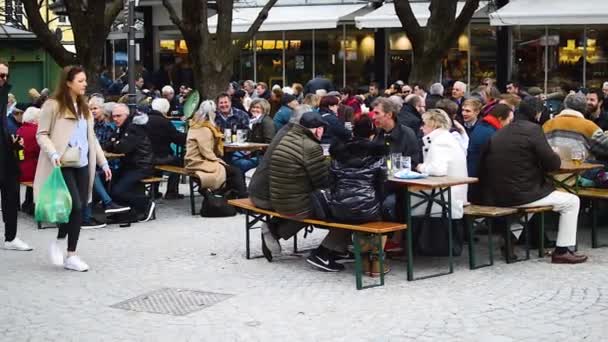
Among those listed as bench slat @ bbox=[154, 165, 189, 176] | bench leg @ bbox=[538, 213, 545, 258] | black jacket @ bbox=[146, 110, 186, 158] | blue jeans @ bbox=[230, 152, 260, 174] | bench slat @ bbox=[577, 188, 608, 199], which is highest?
black jacket @ bbox=[146, 110, 186, 158]

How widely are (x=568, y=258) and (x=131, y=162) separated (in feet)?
18.9

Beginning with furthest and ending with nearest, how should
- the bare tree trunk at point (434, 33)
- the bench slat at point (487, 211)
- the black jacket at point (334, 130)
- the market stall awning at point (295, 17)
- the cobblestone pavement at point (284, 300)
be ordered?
1. the market stall awning at point (295, 17)
2. the bare tree trunk at point (434, 33)
3. the black jacket at point (334, 130)
4. the bench slat at point (487, 211)
5. the cobblestone pavement at point (284, 300)

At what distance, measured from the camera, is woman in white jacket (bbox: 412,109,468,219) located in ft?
29.8

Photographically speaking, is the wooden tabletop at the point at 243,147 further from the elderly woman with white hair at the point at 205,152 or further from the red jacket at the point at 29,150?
the red jacket at the point at 29,150

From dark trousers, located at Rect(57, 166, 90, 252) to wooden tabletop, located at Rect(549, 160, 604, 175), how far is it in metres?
4.56

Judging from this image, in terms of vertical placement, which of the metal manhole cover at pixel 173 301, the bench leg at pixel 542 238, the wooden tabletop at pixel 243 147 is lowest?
the metal manhole cover at pixel 173 301

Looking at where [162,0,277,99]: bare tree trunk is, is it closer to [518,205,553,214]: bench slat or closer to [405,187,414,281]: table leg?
[518,205,553,214]: bench slat

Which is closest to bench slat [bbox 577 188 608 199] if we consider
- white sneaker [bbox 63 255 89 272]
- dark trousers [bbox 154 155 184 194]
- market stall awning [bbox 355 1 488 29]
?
white sneaker [bbox 63 255 89 272]

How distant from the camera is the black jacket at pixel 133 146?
12438mm

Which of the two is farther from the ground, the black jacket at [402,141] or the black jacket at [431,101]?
the black jacket at [431,101]

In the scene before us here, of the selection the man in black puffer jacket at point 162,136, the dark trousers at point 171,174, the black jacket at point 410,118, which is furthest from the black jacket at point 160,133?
the black jacket at point 410,118

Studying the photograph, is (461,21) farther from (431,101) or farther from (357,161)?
(357,161)

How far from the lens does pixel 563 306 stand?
7.62m

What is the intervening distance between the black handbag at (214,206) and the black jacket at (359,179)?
14.0 feet
